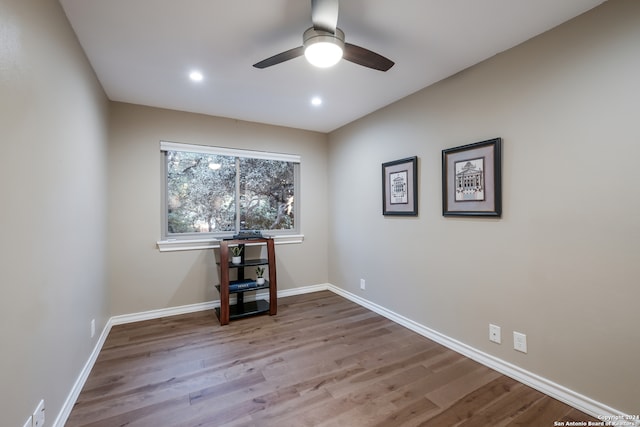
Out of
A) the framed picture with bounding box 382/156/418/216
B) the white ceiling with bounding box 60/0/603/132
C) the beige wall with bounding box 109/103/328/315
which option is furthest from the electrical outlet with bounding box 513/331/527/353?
the beige wall with bounding box 109/103/328/315

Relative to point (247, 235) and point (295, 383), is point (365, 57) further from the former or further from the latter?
point (247, 235)

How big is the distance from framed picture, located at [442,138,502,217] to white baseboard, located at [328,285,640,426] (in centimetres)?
114

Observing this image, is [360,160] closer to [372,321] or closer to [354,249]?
[354,249]

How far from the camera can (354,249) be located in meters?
3.89

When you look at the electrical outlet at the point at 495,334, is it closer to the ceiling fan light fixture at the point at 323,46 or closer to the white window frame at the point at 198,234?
the ceiling fan light fixture at the point at 323,46

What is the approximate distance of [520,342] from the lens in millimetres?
2102

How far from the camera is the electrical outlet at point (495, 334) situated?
2230mm

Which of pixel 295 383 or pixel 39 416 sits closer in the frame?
pixel 39 416

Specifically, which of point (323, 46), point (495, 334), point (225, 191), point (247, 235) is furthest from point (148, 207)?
point (495, 334)

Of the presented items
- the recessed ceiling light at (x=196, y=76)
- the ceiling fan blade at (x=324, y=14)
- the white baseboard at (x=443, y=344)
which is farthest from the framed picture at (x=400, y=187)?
the recessed ceiling light at (x=196, y=76)

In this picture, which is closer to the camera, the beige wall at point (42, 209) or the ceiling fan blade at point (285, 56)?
the beige wall at point (42, 209)

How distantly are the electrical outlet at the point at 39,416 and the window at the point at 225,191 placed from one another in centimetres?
221

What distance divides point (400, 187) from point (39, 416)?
3.09m

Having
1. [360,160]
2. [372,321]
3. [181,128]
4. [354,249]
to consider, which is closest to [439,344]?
[372,321]
